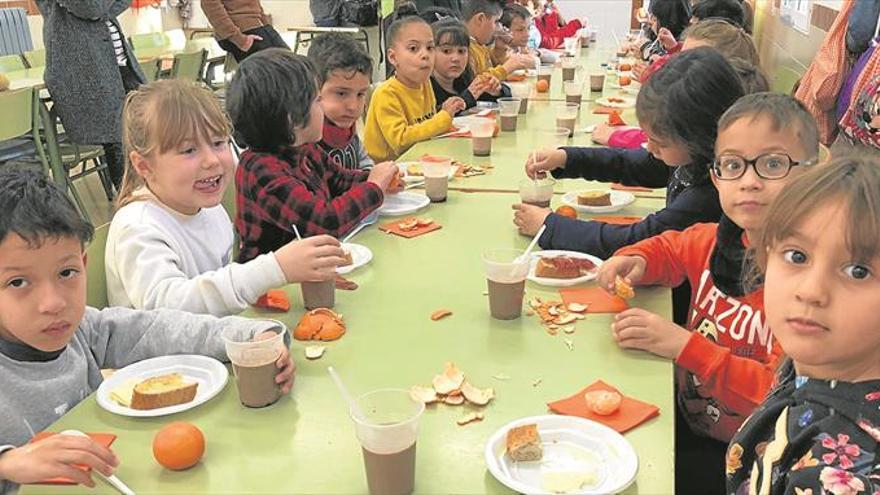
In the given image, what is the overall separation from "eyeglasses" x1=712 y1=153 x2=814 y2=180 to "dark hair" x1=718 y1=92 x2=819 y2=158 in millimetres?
54

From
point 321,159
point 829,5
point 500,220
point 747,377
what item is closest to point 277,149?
point 321,159

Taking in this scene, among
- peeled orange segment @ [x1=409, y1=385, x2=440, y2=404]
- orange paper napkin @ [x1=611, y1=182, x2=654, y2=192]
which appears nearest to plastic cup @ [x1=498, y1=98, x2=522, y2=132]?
orange paper napkin @ [x1=611, y1=182, x2=654, y2=192]

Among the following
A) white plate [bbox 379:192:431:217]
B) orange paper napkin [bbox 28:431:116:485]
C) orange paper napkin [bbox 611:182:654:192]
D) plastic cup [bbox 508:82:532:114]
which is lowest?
plastic cup [bbox 508:82:532:114]

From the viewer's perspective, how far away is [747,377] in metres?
1.49

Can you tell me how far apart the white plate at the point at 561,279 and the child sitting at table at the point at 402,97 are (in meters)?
1.72

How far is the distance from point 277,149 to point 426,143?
3.90 feet

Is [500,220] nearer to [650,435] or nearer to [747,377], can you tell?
[747,377]

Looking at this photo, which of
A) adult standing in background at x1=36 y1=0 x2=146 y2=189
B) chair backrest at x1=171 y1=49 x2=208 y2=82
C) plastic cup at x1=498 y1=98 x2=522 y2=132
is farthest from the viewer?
chair backrest at x1=171 y1=49 x2=208 y2=82

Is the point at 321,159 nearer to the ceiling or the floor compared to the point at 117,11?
nearer to the floor

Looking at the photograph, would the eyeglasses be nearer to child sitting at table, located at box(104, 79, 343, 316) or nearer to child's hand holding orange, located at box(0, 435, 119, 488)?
child sitting at table, located at box(104, 79, 343, 316)

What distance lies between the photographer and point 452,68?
4.34m

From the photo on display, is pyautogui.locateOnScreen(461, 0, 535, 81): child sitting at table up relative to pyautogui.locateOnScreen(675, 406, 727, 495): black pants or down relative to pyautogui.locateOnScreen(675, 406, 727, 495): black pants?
up

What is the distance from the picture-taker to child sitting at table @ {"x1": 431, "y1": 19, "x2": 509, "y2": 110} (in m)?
4.19

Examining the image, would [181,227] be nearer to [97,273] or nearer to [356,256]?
[97,273]
